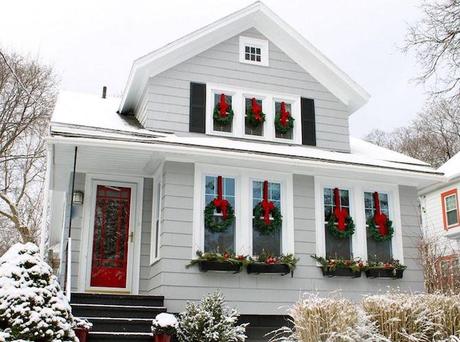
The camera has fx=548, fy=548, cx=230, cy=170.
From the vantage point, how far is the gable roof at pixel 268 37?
9.88 m

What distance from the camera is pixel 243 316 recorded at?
898cm

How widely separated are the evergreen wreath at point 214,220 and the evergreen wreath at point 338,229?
1.84 meters

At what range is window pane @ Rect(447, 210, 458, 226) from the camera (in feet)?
58.3

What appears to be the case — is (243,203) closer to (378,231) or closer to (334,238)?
(334,238)

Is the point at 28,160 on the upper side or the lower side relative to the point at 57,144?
upper

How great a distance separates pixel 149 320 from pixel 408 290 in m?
4.84

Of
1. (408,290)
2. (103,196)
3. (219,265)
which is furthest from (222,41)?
(408,290)

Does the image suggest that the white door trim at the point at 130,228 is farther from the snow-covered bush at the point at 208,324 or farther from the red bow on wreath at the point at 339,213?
the red bow on wreath at the point at 339,213

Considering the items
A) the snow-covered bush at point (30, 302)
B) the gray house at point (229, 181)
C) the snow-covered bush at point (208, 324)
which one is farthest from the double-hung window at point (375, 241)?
the snow-covered bush at point (30, 302)

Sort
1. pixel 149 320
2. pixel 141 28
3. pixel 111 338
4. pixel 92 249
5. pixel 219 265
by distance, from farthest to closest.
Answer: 1. pixel 141 28
2. pixel 92 249
3. pixel 219 265
4. pixel 149 320
5. pixel 111 338

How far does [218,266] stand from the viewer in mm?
8609

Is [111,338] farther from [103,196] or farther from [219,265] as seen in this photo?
[103,196]

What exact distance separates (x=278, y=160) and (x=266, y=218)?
101cm

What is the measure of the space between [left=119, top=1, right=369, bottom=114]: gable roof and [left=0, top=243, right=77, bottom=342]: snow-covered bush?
4721 mm
